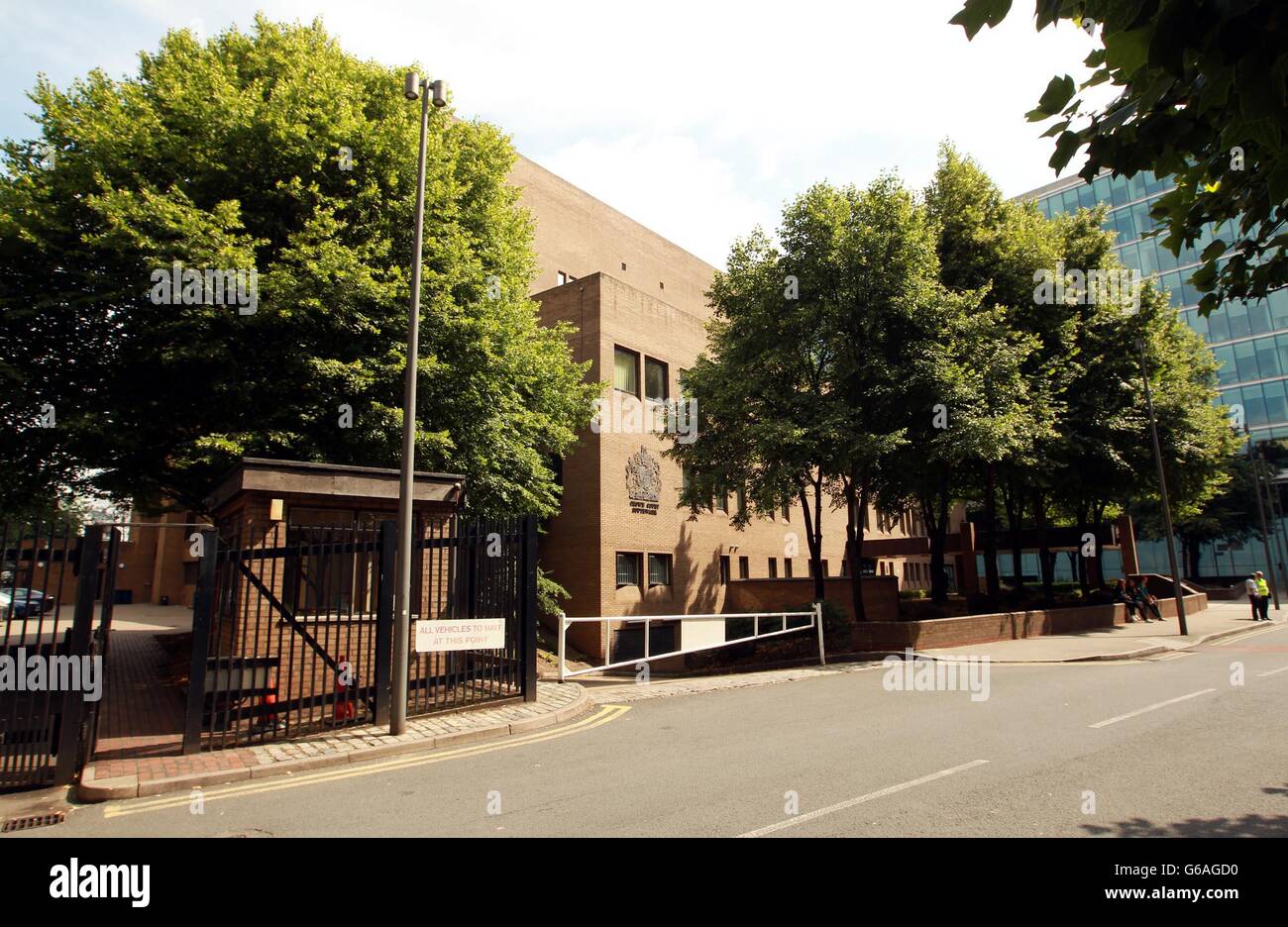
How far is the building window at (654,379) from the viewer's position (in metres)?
29.2

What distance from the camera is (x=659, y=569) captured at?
91.1ft

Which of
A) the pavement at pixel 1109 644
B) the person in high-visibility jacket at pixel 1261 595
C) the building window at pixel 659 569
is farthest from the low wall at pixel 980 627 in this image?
the building window at pixel 659 569

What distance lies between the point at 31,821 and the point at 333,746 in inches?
115

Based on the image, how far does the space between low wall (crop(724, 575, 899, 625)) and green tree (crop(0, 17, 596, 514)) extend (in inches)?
558

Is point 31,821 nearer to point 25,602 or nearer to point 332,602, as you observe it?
point 25,602

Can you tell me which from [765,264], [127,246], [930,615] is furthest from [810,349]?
→ [127,246]

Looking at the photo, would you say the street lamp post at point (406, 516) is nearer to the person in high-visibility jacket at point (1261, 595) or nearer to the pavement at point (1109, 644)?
the pavement at point (1109, 644)

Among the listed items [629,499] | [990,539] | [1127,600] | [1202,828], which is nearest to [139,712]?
[1202,828]

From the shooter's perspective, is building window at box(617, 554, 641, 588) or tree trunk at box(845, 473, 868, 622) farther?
building window at box(617, 554, 641, 588)

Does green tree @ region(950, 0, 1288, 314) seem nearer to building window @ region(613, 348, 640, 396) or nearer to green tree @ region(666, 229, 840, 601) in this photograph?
green tree @ region(666, 229, 840, 601)

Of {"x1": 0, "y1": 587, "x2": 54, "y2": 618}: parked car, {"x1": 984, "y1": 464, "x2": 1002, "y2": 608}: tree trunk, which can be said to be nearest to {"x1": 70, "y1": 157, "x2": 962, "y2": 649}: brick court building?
{"x1": 984, "y1": 464, "x2": 1002, "y2": 608}: tree trunk

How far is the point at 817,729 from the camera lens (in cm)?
919

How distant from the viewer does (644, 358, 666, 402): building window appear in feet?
95.9
